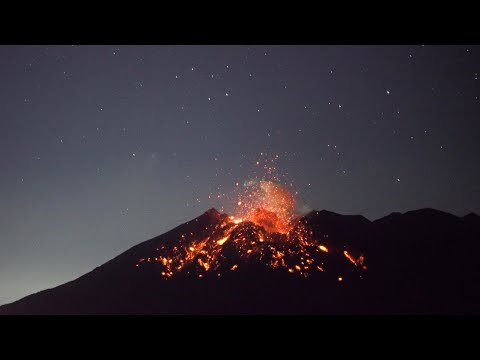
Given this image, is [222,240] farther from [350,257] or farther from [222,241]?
[350,257]

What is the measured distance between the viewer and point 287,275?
2459 inches

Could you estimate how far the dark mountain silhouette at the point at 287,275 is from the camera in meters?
59.5

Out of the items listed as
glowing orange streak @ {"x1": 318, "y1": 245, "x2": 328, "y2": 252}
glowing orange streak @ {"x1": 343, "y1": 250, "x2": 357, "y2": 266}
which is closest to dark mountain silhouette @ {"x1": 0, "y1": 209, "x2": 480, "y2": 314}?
glowing orange streak @ {"x1": 343, "y1": 250, "x2": 357, "y2": 266}

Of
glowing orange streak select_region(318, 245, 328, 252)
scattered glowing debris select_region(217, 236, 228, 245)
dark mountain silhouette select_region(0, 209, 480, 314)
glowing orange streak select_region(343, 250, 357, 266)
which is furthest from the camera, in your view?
scattered glowing debris select_region(217, 236, 228, 245)

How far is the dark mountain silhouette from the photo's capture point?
195 ft

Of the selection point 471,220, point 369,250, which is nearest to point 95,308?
point 369,250

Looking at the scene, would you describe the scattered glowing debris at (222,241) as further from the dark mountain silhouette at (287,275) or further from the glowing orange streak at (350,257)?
the glowing orange streak at (350,257)

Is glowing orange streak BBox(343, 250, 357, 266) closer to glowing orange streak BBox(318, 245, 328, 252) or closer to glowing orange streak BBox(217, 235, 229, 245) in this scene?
glowing orange streak BBox(318, 245, 328, 252)

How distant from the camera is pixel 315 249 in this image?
6625 centimetres

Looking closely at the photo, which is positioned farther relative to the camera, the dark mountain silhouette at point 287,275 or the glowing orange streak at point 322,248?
the glowing orange streak at point 322,248

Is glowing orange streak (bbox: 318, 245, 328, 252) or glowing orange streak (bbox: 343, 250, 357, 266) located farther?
glowing orange streak (bbox: 318, 245, 328, 252)

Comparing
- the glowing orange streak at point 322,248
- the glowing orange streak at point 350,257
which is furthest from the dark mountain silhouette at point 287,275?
the glowing orange streak at point 322,248

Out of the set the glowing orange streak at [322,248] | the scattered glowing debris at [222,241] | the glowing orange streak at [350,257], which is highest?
the scattered glowing debris at [222,241]

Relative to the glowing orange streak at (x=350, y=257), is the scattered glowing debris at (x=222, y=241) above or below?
above
